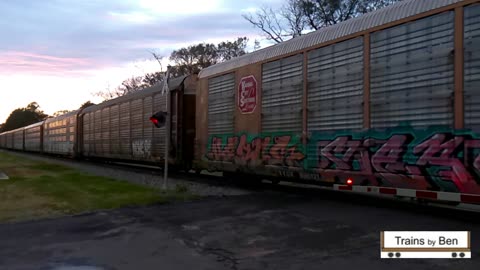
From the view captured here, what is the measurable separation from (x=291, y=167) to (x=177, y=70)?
56.8 m

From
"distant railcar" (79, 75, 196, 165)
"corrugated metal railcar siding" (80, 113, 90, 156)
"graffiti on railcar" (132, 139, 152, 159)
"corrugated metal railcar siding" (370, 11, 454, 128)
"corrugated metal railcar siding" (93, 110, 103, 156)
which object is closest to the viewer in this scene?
"corrugated metal railcar siding" (370, 11, 454, 128)

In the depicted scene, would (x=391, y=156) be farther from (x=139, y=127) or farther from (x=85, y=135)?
(x=85, y=135)

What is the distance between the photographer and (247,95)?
12.4 m

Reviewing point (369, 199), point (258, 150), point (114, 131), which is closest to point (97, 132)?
point (114, 131)

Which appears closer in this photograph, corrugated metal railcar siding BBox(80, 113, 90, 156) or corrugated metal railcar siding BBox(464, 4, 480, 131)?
corrugated metal railcar siding BBox(464, 4, 480, 131)

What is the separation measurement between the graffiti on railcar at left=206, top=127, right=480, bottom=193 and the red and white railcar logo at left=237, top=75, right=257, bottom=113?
108 cm

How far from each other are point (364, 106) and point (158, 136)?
1121 centimetres

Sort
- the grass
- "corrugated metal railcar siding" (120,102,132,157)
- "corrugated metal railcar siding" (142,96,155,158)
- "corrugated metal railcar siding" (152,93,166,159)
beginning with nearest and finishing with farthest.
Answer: the grass, "corrugated metal railcar siding" (152,93,166,159), "corrugated metal railcar siding" (142,96,155,158), "corrugated metal railcar siding" (120,102,132,157)

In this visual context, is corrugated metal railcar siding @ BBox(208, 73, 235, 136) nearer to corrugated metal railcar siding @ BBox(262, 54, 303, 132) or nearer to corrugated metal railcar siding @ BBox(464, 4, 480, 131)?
corrugated metal railcar siding @ BBox(262, 54, 303, 132)

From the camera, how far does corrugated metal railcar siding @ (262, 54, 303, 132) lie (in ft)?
34.6

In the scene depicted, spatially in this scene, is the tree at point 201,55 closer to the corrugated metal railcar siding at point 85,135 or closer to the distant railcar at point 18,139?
the distant railcar at point 18,139

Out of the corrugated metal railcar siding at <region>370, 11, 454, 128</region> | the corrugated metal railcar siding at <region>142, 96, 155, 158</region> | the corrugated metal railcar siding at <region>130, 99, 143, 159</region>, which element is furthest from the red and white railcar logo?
the corrugated metal railcar siding at <region>130, 99, 143, 159</region>

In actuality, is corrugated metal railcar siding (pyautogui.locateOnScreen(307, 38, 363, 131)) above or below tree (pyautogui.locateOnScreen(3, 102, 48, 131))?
below

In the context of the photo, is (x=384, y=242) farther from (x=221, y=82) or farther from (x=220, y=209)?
(x=221, y=82)
